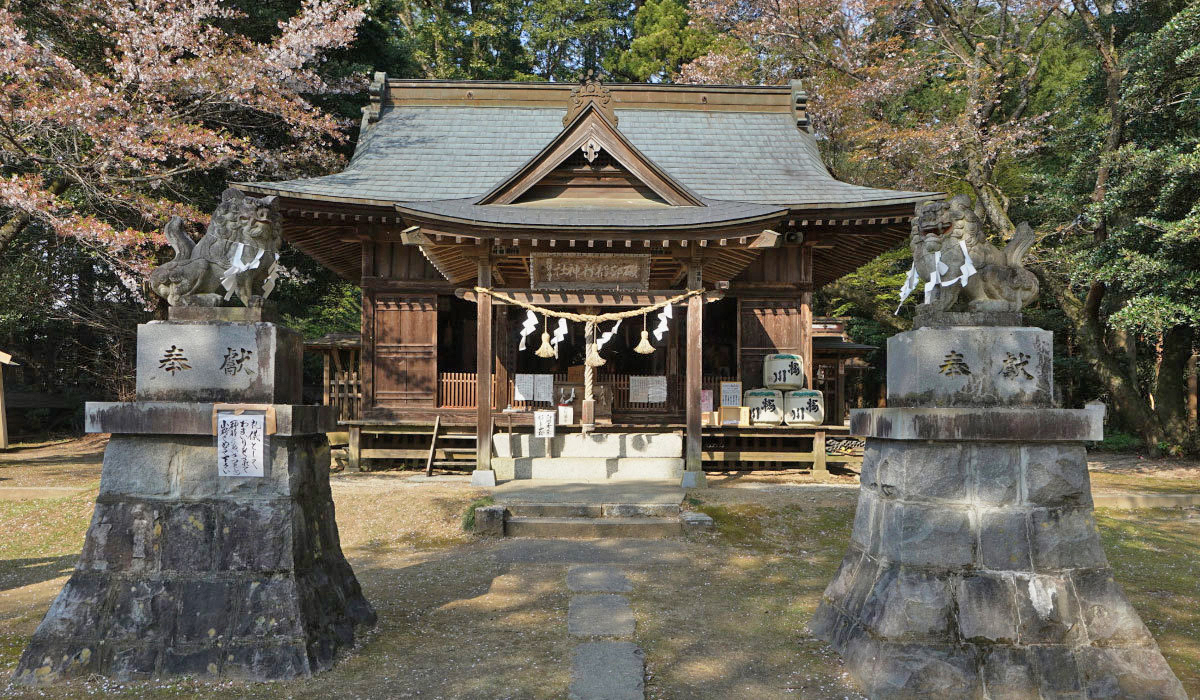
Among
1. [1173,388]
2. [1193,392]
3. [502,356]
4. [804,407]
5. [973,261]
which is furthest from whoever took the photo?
[1193,392]

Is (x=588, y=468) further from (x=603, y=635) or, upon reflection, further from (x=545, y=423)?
(x=603, y=635)

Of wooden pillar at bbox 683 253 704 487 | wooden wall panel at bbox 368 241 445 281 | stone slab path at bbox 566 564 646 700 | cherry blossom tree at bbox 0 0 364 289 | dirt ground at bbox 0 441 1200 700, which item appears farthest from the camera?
wooden wall panel at bbox 368 241 445 281

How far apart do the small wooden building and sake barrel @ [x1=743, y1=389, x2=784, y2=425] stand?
32.7 inches

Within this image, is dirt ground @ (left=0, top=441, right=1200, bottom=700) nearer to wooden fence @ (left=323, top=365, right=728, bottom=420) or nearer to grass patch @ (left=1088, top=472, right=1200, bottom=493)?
grass patch @ (left=1088, top=472, right=1200, bottom=493)

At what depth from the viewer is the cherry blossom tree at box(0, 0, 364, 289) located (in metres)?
12.7

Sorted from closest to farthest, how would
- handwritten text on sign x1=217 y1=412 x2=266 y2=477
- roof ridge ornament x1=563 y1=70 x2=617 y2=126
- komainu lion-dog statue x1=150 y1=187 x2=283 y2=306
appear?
handwritten text on sign x1=217 y1=412 x2=266 y2=477 → komainu lion-dog statue x1=150 y1=187 x2=283 y2=306 → roof ridge ornament x1=563 y1=70 x2=617 y2=126

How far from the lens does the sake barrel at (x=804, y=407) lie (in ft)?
43.3

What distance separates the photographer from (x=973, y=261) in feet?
16.4

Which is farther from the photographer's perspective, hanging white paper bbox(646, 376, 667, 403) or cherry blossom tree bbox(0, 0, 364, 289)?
hanging white paper bbox(646, 376, 667, 403)

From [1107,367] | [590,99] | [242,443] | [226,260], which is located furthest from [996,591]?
[1107,367]

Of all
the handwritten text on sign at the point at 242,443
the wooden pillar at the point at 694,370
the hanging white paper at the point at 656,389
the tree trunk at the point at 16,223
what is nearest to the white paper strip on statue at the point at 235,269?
the handwritten text on sign at the point at 242,443

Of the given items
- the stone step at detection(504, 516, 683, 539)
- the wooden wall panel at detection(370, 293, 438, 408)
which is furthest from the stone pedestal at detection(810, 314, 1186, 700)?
the wooden wall panel at detection(370, 293, 438, 408)

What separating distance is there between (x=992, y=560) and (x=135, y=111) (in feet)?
52.3

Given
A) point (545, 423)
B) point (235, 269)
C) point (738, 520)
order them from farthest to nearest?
point (545, 423)
point (738, 520)
point (235, 269)
